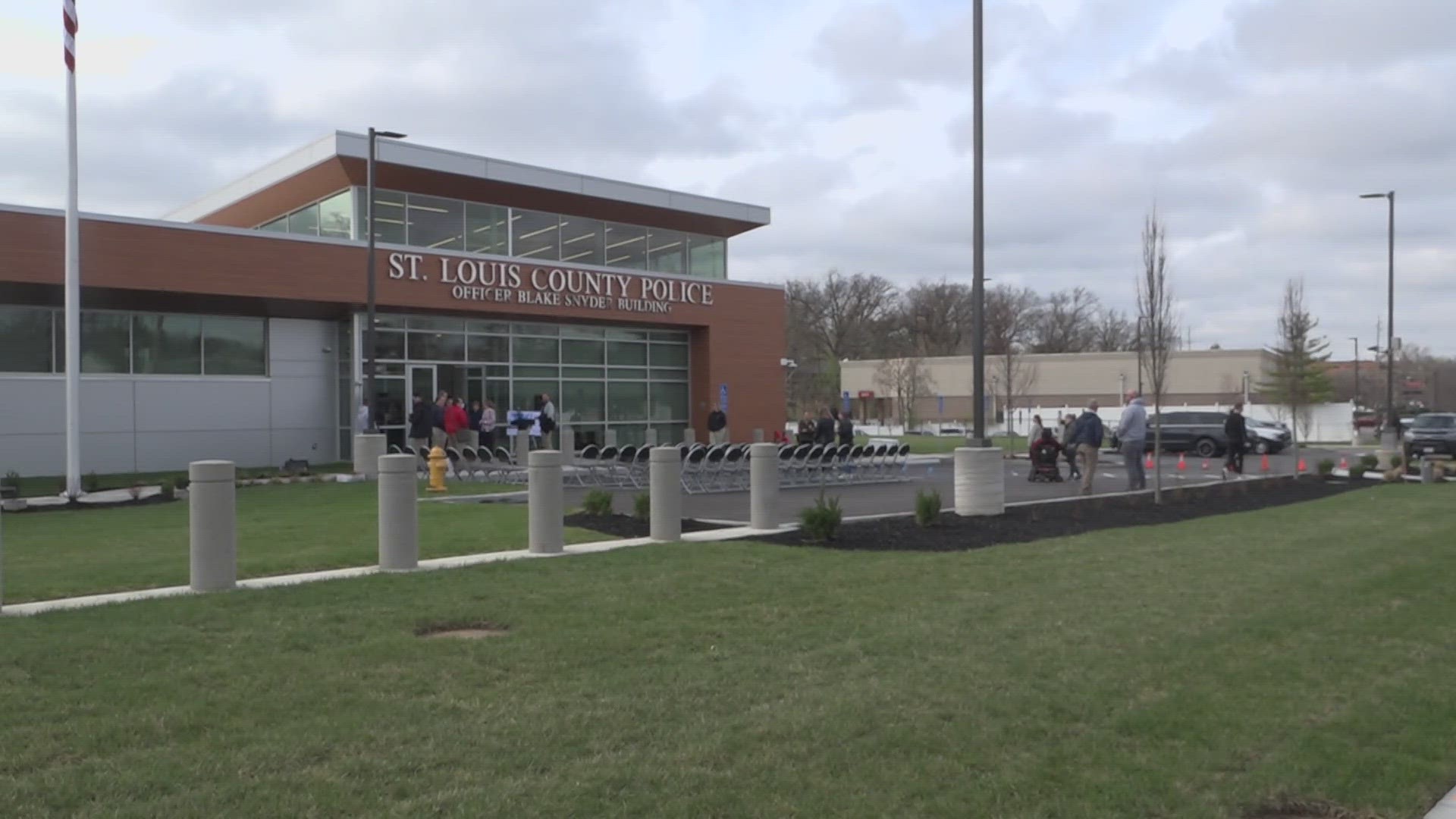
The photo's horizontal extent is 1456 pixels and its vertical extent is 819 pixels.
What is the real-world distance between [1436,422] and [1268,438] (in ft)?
16.4

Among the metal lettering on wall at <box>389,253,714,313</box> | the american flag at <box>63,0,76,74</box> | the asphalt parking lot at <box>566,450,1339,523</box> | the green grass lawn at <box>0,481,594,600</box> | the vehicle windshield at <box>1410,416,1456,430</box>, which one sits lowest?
the asphalt parking lot at <box>566,450,1339,523</box>

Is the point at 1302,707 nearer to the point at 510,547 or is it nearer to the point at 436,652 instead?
the point at 436,652

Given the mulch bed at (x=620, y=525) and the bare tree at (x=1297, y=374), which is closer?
the mulch bed at (x=620, y=525)

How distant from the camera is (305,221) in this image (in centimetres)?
3131

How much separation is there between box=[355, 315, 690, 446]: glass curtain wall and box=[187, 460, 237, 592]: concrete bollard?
1929cm

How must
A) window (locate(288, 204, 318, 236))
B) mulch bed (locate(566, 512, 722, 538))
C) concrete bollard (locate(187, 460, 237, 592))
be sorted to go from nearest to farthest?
concrete bollard (locate(187, 460, 237, 592)) → mulch bed (locate(566, 512, 722, 538)) → window (locate(288, 204, 318, 236))

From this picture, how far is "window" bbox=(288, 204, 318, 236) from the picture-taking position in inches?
1214

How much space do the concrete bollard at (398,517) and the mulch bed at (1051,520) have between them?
12.7 ft

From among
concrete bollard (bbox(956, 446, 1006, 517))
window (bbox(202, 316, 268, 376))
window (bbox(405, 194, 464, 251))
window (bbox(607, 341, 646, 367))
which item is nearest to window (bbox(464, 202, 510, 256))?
window (bbox(405, 194, 464, 251))

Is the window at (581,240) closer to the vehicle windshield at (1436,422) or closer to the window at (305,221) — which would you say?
the window at (305,221)

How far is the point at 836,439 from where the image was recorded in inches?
1033

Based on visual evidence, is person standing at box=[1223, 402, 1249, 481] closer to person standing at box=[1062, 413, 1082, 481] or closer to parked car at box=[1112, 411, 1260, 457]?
person standing at box=[1062, 413, 1082, 481]

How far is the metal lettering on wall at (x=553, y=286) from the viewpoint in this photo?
29.2 m

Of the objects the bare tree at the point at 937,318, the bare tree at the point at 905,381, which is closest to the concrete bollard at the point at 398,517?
the bare tree at the point at 905,381
